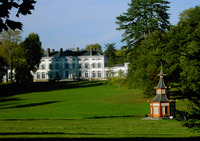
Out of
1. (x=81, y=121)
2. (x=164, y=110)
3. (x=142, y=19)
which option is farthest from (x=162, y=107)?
(x=142, y=19)

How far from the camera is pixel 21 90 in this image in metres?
67.3

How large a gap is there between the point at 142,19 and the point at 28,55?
121 ft

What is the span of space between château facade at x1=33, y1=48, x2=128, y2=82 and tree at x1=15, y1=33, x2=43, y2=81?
19087 mm

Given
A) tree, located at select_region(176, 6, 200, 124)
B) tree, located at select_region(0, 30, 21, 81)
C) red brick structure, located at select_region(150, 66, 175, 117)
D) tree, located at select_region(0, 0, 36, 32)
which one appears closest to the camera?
tree, located at select_region(0, 0, 36, 32)

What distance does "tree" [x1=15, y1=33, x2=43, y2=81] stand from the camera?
248ft

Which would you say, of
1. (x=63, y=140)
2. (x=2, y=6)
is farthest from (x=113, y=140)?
(x=2, y=6)

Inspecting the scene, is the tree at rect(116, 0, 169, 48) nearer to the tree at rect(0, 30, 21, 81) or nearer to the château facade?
the tree at rect(0, 30, 21, 81)

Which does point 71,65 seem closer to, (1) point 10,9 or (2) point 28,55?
(2) point 28,55

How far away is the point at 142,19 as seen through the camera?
164 ft

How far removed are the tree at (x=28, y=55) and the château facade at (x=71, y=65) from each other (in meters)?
19.1

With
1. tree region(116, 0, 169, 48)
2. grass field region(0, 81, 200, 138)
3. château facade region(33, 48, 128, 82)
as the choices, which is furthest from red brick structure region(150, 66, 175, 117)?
château facade region(33, 48, 128, 82)

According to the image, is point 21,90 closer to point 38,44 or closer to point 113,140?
point 38,44

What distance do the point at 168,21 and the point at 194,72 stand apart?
16777 millimetres

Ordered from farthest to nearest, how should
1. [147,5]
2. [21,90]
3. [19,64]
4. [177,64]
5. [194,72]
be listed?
[19,64]
[21,90]
[147,5]
[177,64]
[194,72]
